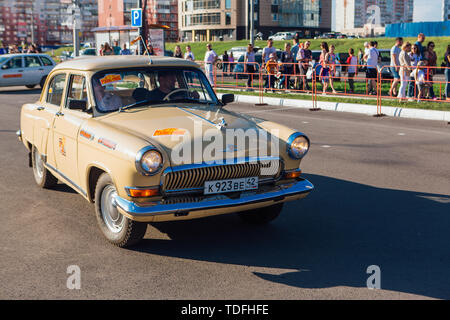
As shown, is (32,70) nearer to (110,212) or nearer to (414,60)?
(414,60)

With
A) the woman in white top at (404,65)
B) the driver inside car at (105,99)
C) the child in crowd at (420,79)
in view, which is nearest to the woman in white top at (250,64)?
the woman in white top at (404,65)

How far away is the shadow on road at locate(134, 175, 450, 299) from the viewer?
4.55m

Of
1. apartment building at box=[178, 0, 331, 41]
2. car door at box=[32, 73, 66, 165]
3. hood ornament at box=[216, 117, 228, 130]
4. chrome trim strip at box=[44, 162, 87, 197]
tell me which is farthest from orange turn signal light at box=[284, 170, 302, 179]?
apartment building at box=[178, 0, 331, 41]

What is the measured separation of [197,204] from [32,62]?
2281 centimetres

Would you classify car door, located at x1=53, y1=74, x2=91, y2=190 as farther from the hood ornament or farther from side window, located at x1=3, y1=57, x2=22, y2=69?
side window, located at x1=3, y1=57, x2=22, y2=69

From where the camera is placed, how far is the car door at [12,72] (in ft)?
81.7

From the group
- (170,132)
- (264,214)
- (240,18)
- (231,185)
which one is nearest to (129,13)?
(240,18)

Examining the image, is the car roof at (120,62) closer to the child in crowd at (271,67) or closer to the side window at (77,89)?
the side window at (77,89)

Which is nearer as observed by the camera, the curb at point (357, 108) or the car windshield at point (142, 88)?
the car windshield at point (142, 88)

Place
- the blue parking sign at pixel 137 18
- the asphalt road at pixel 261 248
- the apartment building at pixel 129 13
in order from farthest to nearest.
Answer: the apartment building at pixel 129 13, the blue parking sign at pixel 137 18, the asphalt road at pixel 261 248

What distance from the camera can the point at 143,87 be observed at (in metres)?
6.19

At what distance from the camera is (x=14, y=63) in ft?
82.1

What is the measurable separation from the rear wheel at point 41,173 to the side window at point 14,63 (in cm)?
1878

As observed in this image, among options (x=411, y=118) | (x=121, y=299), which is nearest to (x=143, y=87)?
(x=121, y=299)
